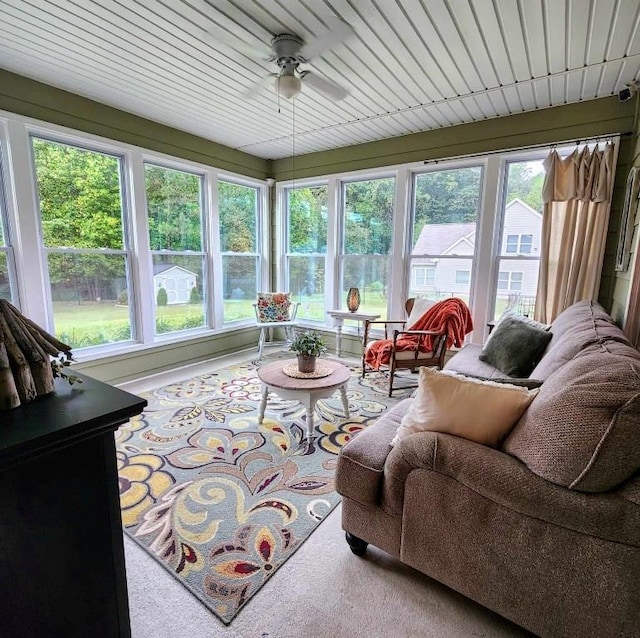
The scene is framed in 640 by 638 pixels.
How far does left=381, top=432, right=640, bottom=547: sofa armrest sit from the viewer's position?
38.8 inches

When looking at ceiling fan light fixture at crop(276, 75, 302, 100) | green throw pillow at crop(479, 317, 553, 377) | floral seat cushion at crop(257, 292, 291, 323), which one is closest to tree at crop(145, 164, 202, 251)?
floral seat cushion at crop(257, 292, 291, 323)

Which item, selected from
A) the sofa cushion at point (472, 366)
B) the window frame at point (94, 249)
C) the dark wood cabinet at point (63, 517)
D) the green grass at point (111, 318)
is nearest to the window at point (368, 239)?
the green grass at point (111, 318)

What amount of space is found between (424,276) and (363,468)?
3132 mm

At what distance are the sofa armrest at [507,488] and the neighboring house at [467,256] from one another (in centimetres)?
291

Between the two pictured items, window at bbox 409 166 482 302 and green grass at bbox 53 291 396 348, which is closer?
green grass at bbox 53 291 396 348

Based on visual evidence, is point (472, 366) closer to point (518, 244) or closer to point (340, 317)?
point (518, 244)

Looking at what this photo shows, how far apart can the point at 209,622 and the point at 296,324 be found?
13.0 ft

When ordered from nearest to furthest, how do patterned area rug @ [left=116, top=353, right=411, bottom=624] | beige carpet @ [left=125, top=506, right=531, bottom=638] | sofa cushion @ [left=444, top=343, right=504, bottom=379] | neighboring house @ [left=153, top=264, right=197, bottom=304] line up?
beige carpet @ [left=125, top=506, right=531, bottom=638] → patterned area rug @ [left=116, top=353, right=411, bottom=624] → sofa cushion @ [left=444, top=343, right=504, bottom=379] → neighboring house @ [left=153, top=264, right=197, bottom=304]

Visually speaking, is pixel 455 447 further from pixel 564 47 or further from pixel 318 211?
pixel 318 211

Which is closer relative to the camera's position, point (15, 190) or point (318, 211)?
point (15, 190)

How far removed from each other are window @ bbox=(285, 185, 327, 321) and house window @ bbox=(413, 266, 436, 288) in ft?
4.29

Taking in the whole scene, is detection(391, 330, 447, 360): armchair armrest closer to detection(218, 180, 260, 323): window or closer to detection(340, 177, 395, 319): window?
detection(340, 177, 395, 319): window

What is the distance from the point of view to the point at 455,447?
127 cm

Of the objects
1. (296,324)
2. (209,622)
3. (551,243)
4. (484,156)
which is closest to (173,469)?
(209,622)
